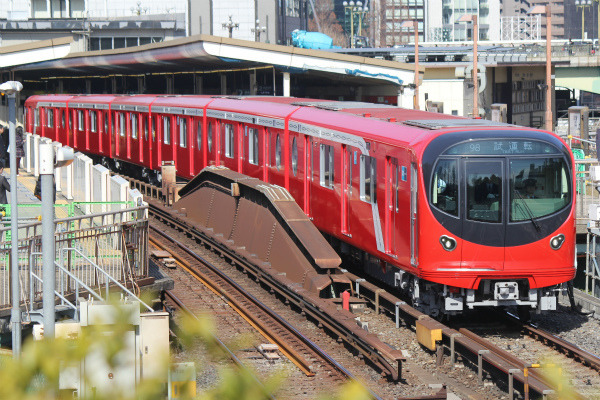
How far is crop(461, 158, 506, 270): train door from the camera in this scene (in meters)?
13.4

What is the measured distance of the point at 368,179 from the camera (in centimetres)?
1538

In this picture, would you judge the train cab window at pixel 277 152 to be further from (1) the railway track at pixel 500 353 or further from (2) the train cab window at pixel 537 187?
(2) the train cab window at pixel 537 187

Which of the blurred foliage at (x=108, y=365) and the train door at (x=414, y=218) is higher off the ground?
the blurred foliage at (x=108, y=365)

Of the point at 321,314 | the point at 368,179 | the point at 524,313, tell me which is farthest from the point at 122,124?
the point at 524,313

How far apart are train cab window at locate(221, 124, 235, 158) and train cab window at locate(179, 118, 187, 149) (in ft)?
10.9

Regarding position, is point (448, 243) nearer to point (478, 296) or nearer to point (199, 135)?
point (478, 296)

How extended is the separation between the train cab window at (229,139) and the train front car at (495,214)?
10421 millimetres

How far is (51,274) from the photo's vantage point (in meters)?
9.33

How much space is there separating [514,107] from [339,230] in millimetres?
35599

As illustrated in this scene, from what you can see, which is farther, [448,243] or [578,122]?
[578,122]

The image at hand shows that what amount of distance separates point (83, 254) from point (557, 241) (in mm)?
5839

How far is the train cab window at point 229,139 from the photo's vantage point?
23.5 m

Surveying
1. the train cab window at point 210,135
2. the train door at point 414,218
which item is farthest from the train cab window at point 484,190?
the train cab window at point 210,135

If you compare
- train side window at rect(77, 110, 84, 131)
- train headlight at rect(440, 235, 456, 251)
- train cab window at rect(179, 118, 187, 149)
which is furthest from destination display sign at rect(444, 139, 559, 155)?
train side window at rect(77, 110, 84, 131)
